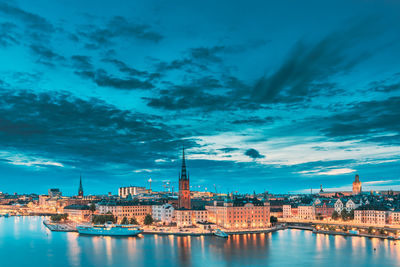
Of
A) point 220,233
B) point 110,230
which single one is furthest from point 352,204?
point 110,230

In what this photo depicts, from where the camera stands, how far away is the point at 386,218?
61.1 metres

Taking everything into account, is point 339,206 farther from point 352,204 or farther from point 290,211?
point 290,211

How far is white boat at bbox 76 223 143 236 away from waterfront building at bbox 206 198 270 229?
12917 millimetres

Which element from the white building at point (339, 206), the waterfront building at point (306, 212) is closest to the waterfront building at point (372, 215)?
the white building at point (339, 206)

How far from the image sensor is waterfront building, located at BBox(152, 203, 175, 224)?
6644 cm

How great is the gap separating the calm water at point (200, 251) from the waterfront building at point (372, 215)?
13.1 meters

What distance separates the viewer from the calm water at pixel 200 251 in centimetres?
3644

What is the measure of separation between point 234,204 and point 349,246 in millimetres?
20713

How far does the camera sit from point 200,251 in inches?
1636

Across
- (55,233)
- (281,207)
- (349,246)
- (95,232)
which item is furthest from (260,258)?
(281,207)

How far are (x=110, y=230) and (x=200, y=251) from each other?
20.8m

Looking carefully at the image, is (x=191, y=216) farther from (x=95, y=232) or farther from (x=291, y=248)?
(x=291, y=248)

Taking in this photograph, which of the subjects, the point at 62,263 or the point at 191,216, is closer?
the point at 62,263

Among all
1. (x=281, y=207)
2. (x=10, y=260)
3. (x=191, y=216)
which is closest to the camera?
(x=10, y=260)
